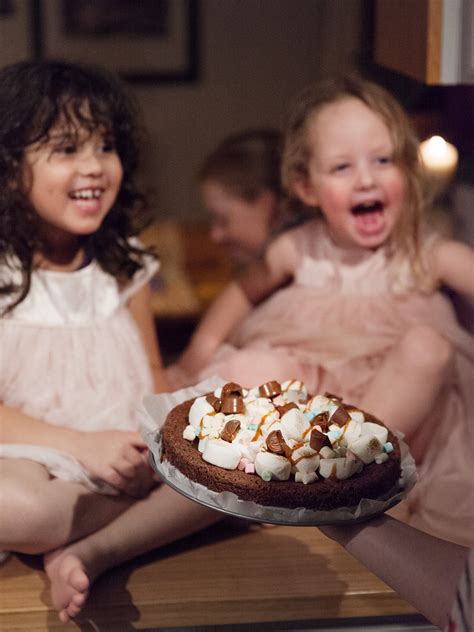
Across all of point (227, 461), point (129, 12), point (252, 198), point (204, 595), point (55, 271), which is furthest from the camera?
point (129, 12)

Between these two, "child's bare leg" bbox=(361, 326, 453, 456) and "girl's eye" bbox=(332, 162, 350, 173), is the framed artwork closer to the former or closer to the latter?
"girl's eye" bbox=(332, 162, 350, 173)

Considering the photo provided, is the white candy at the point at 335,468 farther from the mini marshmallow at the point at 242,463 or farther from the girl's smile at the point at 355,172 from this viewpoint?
the girl's smile at the point at 355,172

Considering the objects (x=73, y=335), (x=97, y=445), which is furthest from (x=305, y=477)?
(x=73, y=335)

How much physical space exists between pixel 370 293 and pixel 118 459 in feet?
1.56

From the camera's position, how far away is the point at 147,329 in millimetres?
1344

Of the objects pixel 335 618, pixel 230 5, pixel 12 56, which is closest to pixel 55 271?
pixel 12 56

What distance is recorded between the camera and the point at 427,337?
1.29 m

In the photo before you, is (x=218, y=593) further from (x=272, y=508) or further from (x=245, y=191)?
(x=245, y=191)

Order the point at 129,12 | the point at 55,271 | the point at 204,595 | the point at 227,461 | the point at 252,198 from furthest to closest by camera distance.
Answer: the point at 129,12 < the point at 252,198 < the point at 55,271 < the point at 204,595 < the point at 227,461

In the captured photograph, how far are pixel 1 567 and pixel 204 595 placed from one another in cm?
26

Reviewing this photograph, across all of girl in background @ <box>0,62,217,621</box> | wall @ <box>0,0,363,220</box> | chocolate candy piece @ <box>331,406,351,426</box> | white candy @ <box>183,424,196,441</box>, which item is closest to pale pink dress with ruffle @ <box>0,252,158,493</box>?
girl in background @ <box>0,62,217,621</box>

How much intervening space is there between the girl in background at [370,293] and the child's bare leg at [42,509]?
300 millimetres

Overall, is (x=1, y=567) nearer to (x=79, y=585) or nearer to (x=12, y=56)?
(x=79, y=585)

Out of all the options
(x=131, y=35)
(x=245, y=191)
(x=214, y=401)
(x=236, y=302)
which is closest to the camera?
(x=214, y=401)
